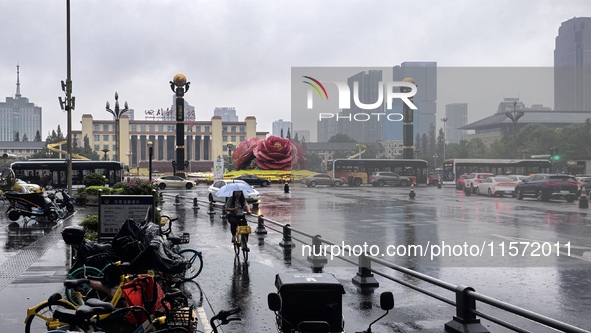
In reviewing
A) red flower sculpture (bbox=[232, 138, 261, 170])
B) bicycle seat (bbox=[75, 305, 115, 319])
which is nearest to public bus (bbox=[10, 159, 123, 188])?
red flower sculpture (bbox=[232, 138, 261, 170])

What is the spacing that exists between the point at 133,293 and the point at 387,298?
332 centimetres

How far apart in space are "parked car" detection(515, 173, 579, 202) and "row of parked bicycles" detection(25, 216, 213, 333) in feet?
99.1

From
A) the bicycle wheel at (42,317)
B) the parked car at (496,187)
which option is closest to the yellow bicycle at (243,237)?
the bicycle wheel at (42,317)

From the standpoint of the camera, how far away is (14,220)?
2266 cm

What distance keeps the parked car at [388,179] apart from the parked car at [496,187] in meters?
14.5

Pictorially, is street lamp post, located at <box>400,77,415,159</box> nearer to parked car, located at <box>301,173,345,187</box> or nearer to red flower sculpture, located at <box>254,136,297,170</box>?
parked car, located at <box>301,173,345,187</box>

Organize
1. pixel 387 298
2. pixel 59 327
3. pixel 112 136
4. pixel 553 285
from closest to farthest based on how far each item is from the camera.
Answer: pixel 387 298 → pixel 59 327 → pixel 553 285 → pixel 112 136

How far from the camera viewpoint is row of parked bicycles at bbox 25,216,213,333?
6484 mm

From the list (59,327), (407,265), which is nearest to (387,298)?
(59,327)

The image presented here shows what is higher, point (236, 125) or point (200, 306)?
point (236, 125)

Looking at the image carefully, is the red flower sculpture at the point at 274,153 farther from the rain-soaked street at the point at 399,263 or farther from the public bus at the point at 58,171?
the rain-soaked street at the point at 399,263

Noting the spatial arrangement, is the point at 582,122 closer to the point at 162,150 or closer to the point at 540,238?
the point at 540,238

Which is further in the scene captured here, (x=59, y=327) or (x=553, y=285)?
(x=553, y=285)

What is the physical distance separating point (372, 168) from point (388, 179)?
83.1 inches
